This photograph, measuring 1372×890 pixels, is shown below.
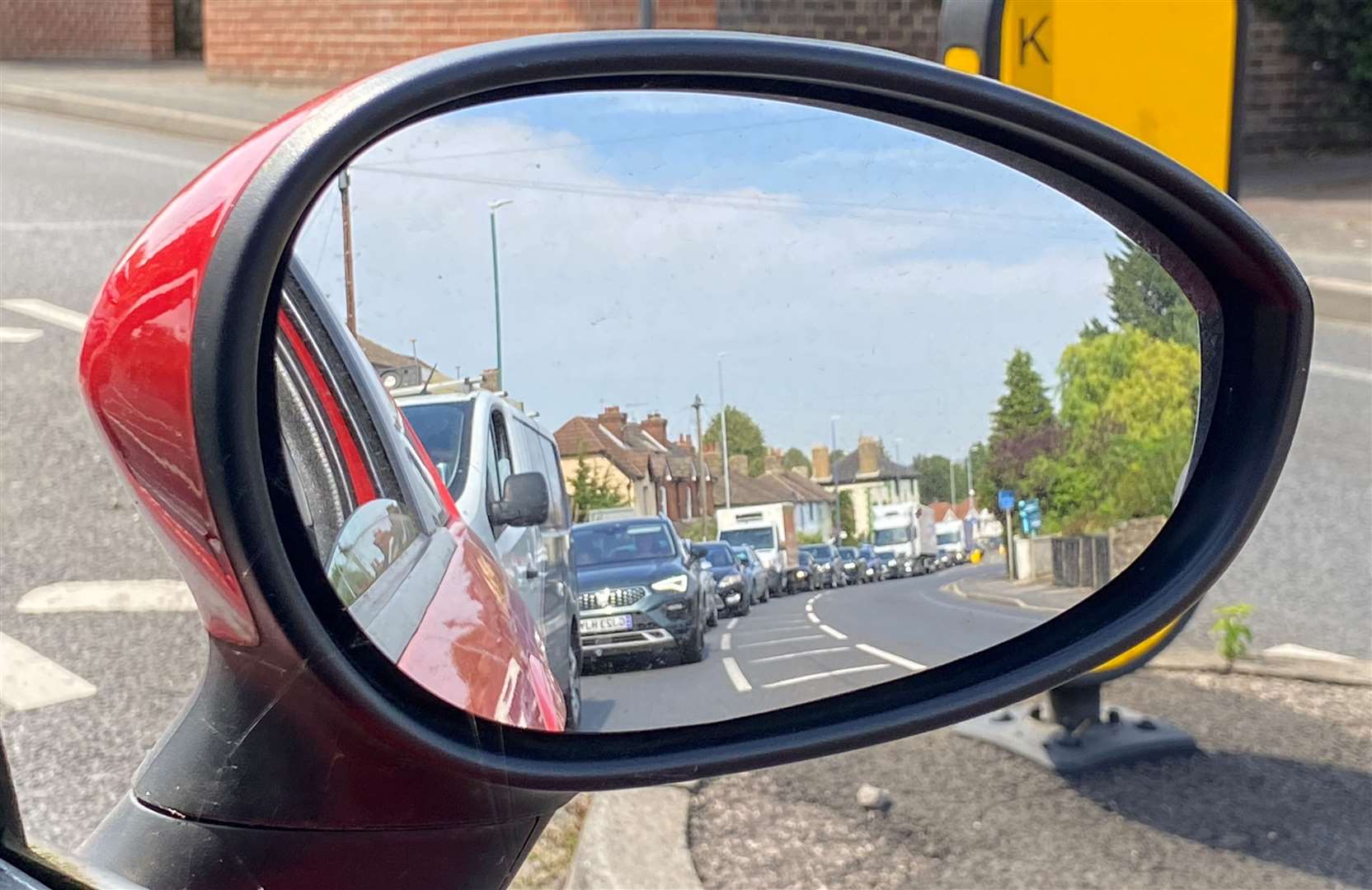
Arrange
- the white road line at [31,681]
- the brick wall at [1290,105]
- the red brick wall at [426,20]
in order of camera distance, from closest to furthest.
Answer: the white road line at [31,681] → the red brick wall at [426,20] → the brick wall at [1290,105]

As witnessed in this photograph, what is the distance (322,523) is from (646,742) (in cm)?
31

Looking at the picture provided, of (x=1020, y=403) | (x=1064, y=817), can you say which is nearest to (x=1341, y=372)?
(x=1064, y=817)

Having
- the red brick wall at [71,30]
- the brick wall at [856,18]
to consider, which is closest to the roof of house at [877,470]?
the red brick wall at [71,30]

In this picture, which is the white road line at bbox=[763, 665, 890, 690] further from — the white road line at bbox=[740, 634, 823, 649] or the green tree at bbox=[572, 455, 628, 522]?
the green tree at bbox=[572, 455, 628, 522]

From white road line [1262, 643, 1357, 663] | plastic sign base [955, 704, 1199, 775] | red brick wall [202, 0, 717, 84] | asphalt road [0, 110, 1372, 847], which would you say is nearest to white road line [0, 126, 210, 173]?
asphalt road [0, 110, 1372, 847]

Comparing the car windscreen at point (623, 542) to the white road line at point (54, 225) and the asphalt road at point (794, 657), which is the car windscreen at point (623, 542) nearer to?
the asphalt road at point (794, 657)

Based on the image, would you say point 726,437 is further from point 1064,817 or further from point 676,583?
point 1064,817

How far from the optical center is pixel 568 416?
0.95 meters

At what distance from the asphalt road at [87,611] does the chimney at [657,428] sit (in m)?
0.17

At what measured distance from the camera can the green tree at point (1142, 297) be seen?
1.33 meters

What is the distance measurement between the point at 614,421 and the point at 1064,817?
255cm

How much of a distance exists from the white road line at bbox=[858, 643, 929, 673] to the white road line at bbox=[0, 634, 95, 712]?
139 centimetres

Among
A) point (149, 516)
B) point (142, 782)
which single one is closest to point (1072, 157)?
point (149, 516)

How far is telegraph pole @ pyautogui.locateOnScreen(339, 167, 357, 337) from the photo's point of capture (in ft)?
3.22
